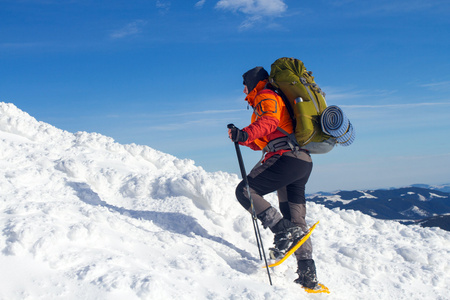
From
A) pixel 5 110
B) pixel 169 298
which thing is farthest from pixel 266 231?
pixel 5 110

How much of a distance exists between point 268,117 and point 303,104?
52 centimetres

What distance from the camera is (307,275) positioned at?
4777mm

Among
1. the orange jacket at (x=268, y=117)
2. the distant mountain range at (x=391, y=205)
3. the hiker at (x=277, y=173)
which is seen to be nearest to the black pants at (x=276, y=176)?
the hiker at (x=277, y=173)

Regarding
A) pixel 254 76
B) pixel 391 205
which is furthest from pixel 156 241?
pixel 391 205

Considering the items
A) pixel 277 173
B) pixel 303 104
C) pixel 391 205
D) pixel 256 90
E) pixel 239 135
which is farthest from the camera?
pixel 391 205

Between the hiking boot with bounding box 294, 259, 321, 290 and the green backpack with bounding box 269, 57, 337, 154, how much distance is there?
5.02 ft

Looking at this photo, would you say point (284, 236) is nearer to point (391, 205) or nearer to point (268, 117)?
point (268, 117)

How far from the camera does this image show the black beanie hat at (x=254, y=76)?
16.4 feet

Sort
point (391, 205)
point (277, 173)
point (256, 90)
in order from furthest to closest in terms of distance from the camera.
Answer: point (391, 205)
point (256, 90)
point (277, 173)

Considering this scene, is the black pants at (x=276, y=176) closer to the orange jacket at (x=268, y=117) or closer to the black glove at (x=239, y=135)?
the orange jacket at (x=268, y=117)

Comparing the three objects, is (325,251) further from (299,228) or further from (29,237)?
(29,237)

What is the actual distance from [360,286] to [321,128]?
2.49 m

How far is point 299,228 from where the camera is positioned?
4.87m

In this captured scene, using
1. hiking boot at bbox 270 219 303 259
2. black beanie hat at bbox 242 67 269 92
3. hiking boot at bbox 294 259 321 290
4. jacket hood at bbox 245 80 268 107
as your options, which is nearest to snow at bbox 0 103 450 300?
hiking boot at bbox 294 259 321 290
